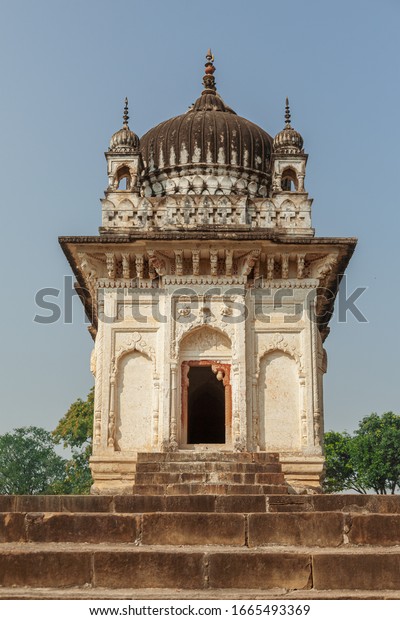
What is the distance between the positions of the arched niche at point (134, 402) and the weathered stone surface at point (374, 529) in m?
6.46

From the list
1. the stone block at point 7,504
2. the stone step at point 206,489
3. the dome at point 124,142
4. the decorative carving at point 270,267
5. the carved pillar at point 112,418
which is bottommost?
the stone block at point 7,504

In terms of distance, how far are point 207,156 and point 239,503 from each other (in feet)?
32.4

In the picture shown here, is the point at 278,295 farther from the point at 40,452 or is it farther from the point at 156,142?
the point at 40,452

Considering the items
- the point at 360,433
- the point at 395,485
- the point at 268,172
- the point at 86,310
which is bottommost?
the point at 395,485

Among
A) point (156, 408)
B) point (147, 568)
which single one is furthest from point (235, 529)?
point (156, 408)

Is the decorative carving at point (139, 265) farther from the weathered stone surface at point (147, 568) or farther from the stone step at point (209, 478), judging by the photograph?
the weathered stone surface at point (147, 568)

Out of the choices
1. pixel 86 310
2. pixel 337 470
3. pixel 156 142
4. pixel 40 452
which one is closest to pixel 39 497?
pixel 86 310

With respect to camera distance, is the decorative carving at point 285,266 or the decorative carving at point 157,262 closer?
the decorative carving at point 157,262

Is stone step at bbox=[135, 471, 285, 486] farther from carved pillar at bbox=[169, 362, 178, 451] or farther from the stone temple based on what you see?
carved pillar at bbox=[169, 362, 178, 451]

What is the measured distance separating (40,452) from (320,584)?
48.2 metres

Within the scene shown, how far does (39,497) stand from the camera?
32.8 feet

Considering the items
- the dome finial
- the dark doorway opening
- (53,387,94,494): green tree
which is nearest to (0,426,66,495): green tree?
(53,387,94,494): green tree

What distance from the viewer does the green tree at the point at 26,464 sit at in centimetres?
5153
